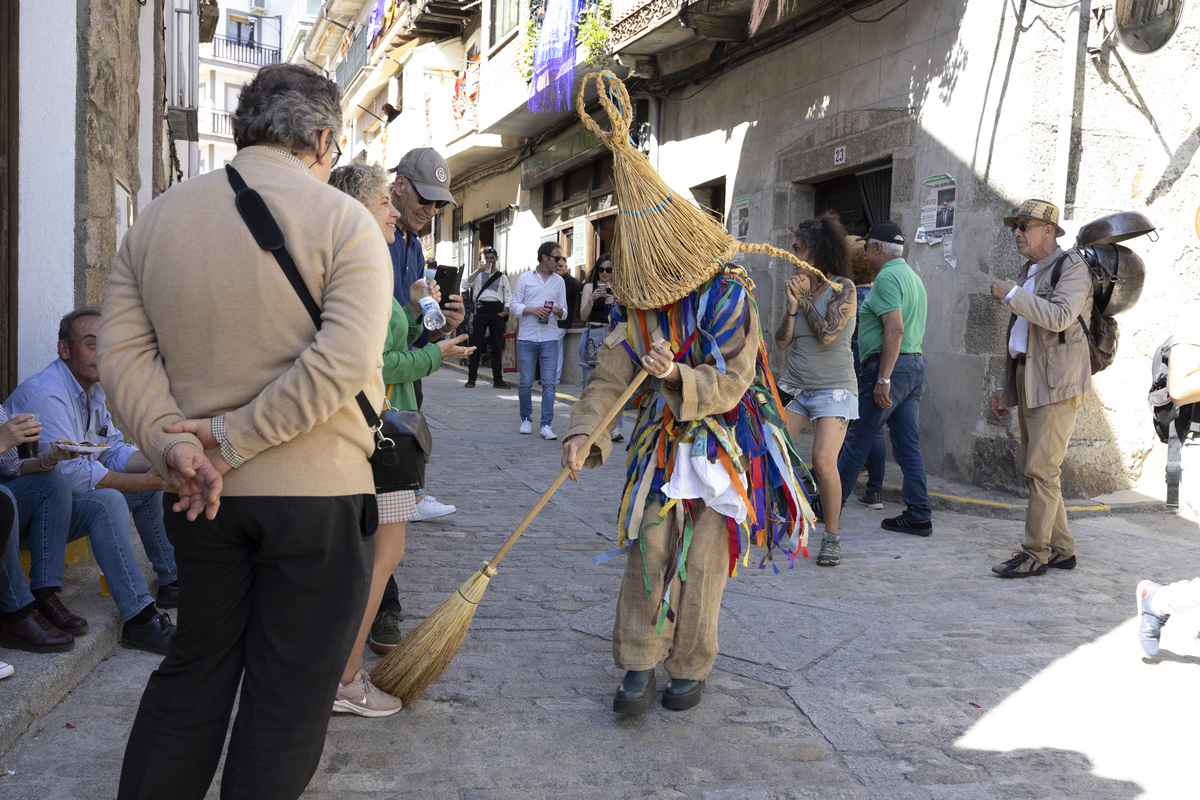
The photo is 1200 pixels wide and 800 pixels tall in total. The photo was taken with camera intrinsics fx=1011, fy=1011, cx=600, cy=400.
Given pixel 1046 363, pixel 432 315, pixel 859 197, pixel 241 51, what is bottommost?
pixel 1046 363

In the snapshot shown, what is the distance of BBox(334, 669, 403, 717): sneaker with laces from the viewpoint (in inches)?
126

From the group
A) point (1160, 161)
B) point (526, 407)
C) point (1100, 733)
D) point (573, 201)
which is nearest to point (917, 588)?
point (1100, 733)

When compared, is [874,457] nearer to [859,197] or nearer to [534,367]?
[859,197]

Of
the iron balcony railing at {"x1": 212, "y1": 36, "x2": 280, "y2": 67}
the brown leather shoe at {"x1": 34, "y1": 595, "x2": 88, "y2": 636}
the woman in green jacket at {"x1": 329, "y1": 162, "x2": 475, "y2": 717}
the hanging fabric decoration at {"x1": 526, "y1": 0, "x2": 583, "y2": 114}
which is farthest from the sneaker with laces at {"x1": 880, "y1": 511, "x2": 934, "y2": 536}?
the iron balcony railing at {"x1": 212, "y1": 36, "x2": 280, "y2": 67}

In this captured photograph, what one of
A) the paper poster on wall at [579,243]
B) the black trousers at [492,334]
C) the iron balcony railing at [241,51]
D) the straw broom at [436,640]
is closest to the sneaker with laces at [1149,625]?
the straw broom at [436,640]

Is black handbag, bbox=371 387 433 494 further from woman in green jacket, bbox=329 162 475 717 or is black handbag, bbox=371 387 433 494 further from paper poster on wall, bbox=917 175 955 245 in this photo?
paper poster on wall, bbox=917 175 955 245

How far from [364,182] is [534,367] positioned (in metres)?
6.90

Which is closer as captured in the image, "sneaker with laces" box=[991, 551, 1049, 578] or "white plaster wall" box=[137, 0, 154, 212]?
"sneaker with laces" box=[991, 551, 1049, 578]

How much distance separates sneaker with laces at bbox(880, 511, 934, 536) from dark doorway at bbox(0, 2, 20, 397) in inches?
187

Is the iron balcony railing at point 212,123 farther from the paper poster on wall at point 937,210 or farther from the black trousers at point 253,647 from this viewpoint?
the black trousers at point 253,647

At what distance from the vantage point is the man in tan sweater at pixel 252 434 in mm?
2086

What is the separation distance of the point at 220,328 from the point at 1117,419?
694 cm

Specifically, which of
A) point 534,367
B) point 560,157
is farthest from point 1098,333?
point 560,157

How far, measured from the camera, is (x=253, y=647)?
2201 mm
